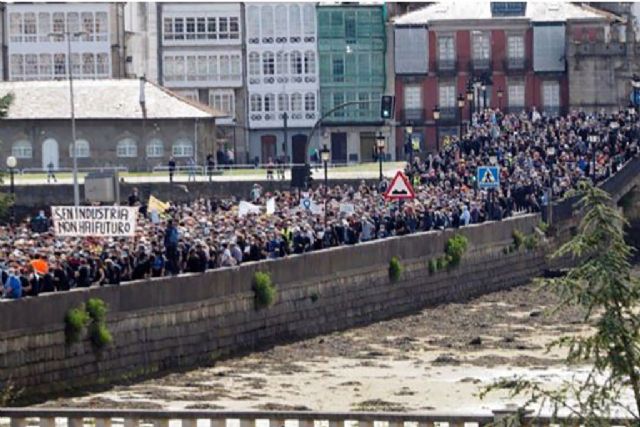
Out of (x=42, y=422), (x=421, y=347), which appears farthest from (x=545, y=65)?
(x=42, y=422)

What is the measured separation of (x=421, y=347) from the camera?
6084 centimetres

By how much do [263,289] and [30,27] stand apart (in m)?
66.8

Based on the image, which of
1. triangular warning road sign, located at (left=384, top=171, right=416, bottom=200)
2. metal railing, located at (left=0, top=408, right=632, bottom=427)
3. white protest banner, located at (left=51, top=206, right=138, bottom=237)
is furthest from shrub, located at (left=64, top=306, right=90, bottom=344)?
triangular warning road sign, located at (left=384, top=171, right=416, bottom=200)

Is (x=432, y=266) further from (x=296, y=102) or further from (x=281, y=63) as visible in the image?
(x=281, y=63)

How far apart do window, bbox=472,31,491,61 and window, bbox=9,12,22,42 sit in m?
20.3

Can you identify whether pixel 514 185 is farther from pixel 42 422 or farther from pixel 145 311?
pixel 42 422

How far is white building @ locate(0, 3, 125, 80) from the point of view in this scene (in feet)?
404

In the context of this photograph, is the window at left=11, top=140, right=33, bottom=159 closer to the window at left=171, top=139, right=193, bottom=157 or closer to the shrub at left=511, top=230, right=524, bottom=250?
the window at left=171, top=139, right=193, bottom=157

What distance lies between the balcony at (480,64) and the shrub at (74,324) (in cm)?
7851

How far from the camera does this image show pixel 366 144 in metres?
127

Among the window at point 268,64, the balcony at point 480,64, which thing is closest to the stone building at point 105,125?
the window at point 268,64

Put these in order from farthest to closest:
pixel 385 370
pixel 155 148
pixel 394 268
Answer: pixel 155 148 < pixel 394 268 < pixel 385 370

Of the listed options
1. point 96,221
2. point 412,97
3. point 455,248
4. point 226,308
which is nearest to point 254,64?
point 412,97

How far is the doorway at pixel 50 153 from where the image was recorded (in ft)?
361
